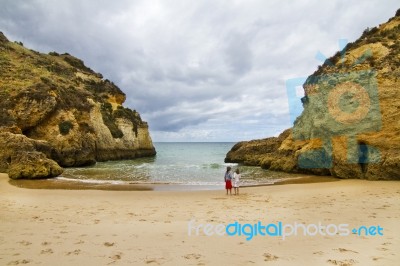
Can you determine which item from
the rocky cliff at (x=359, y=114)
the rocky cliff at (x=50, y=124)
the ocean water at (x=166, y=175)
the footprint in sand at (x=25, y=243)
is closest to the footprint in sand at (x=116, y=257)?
the footprint in sand at (x=25, y=243)

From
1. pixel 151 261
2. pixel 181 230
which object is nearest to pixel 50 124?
pixel 181 230

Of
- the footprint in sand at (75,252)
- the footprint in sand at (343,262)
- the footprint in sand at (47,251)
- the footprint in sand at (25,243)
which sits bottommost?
the footprint in sand at (343,262)

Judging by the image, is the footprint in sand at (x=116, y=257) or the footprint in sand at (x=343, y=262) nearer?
the footprint in sand at (x=343, y=262)

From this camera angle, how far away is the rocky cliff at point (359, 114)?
1650 cm

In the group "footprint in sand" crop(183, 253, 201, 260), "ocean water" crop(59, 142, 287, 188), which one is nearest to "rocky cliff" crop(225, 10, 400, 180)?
"ocean water" crop(59, 142, 287, 188)

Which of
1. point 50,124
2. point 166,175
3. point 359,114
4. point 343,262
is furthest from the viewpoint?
point 50,124

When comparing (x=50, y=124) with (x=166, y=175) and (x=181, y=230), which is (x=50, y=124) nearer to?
(x=166, y=175)

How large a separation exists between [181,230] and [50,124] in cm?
3057

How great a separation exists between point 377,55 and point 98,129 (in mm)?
34980

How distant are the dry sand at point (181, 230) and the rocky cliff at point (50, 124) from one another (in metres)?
11.2

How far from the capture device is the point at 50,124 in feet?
108

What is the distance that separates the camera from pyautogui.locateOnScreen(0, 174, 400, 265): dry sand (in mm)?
5398

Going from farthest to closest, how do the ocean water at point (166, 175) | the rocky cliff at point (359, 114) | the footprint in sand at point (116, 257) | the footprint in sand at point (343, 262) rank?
the ocean water at point (166, 175)
the rocky cliff at point (359, 114)
the footprint in sand at point (116, 257)
the footprint in sand at point (343, 262)

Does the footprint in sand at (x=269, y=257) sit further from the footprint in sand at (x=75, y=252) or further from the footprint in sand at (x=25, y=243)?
the footprint in sand at (x=25, y=243)
